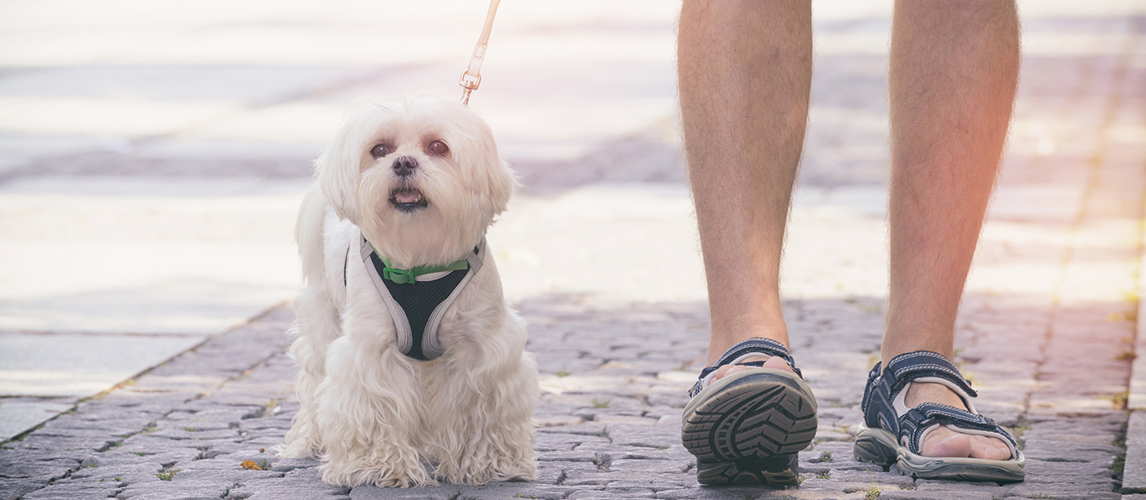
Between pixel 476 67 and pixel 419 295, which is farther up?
pixel 476 67

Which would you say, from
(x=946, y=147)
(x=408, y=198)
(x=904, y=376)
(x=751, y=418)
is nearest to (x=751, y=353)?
(x=751, y=418)

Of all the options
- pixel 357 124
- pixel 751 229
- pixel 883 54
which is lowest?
pixel 883 54

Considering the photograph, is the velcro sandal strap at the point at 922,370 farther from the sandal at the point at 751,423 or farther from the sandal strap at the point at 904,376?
the sandal at the point at 751,423

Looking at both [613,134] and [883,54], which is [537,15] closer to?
[883,54]

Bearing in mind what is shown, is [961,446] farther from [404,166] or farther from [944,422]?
[404,166]

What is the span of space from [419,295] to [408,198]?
26cm

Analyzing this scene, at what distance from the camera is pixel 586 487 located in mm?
3113

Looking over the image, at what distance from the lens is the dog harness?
3.08 m

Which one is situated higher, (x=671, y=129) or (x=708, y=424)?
(x=708, y=424)

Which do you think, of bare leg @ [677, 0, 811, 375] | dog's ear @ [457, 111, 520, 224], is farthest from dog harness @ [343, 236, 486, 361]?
bare leg @ [677, 0, 811, 375]

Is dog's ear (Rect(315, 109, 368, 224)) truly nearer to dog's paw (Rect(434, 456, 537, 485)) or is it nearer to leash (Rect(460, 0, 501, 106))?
leash (Rect(460, 0, 501, 106))

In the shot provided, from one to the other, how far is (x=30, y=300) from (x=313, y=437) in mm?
2636

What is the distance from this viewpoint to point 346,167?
9.94 feet

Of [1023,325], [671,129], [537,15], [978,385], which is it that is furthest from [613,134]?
[537,15]
